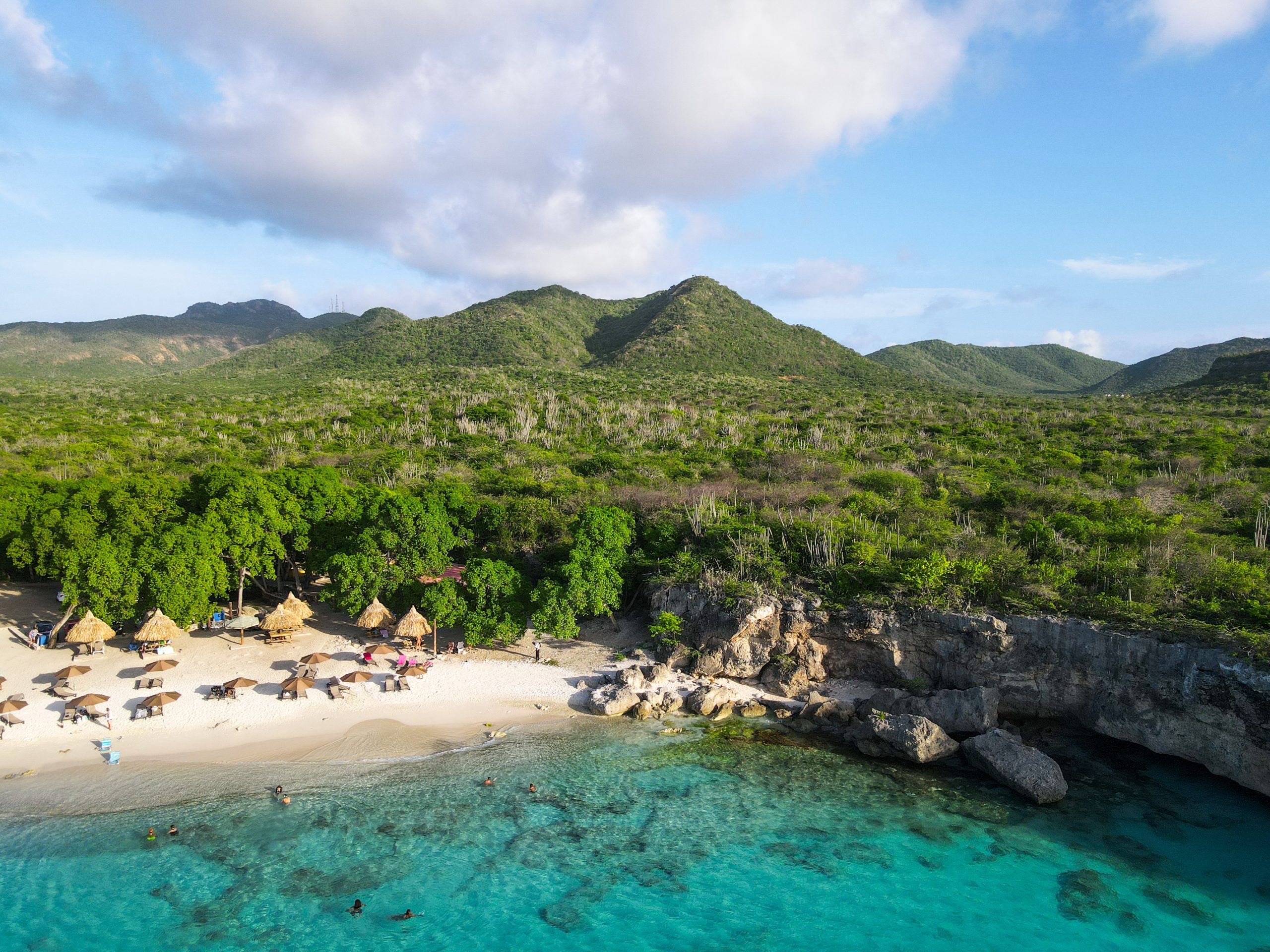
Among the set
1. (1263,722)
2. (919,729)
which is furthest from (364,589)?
(1263,722)

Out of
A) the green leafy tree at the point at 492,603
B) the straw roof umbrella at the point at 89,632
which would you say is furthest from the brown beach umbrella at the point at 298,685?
the straw roof umbrella at the point at 89,632

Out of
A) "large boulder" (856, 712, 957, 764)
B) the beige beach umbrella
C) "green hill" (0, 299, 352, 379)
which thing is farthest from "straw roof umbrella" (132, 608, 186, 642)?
"green hill" (0, 299, 352, 379)

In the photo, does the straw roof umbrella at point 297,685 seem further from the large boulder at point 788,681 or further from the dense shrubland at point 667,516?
the large boulder at point 788,681

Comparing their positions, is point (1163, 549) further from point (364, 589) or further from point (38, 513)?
point (38, 513)

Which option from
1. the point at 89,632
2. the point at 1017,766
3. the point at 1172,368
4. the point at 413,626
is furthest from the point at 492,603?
the point at 1172,368

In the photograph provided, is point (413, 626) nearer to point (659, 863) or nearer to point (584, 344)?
point (659, 863)
